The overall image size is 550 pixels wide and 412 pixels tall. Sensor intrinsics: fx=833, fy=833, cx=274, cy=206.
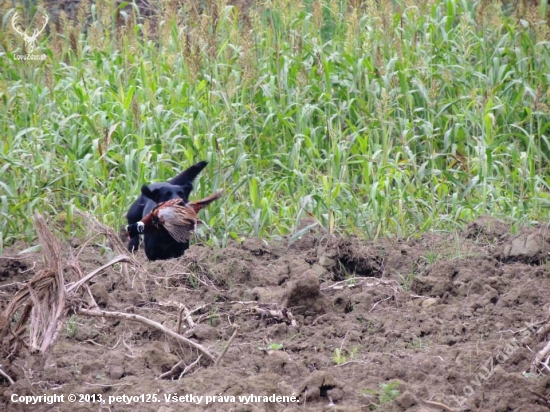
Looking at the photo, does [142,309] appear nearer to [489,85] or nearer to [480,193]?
[480,193]

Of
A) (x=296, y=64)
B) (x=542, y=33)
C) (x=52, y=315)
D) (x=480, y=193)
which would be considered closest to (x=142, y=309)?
(x=52, y=315)

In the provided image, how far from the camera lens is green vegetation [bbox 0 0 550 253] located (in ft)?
19.7

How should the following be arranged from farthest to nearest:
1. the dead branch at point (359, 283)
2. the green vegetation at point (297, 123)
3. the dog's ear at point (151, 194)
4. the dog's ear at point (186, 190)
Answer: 1. the green vegetation at point (297, 123)
2. the dog's ear at point (186, 190)
3. the dog's ear at point (151, 194)
4. the dead branch at point (359, 283)

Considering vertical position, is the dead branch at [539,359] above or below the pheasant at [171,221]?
above

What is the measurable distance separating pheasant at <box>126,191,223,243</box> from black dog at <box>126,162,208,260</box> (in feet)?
0.57

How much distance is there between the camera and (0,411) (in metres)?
3.16

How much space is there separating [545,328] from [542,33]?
4.18m

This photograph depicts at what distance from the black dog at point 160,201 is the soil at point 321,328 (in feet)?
1.10

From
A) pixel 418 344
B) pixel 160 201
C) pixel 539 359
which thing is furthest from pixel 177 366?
pixel 160 201

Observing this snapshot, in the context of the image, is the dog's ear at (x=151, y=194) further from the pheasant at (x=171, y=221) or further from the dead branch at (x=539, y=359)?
the dead branch at (x=539, y=359)

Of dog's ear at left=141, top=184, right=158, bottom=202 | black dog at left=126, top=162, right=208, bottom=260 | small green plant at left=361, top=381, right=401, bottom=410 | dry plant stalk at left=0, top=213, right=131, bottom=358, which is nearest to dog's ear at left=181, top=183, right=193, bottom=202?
black dog at left=126, top=162, right=208, bottom=260

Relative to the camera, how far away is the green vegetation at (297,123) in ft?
19.7

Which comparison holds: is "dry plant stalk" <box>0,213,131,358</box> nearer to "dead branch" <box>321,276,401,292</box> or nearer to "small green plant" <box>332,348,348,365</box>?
"small green plant" <box>332,348,348,365</box>

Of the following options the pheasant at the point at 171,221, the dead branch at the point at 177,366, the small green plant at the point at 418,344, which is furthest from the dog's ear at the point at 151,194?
the small green plant at the point at 418,344
